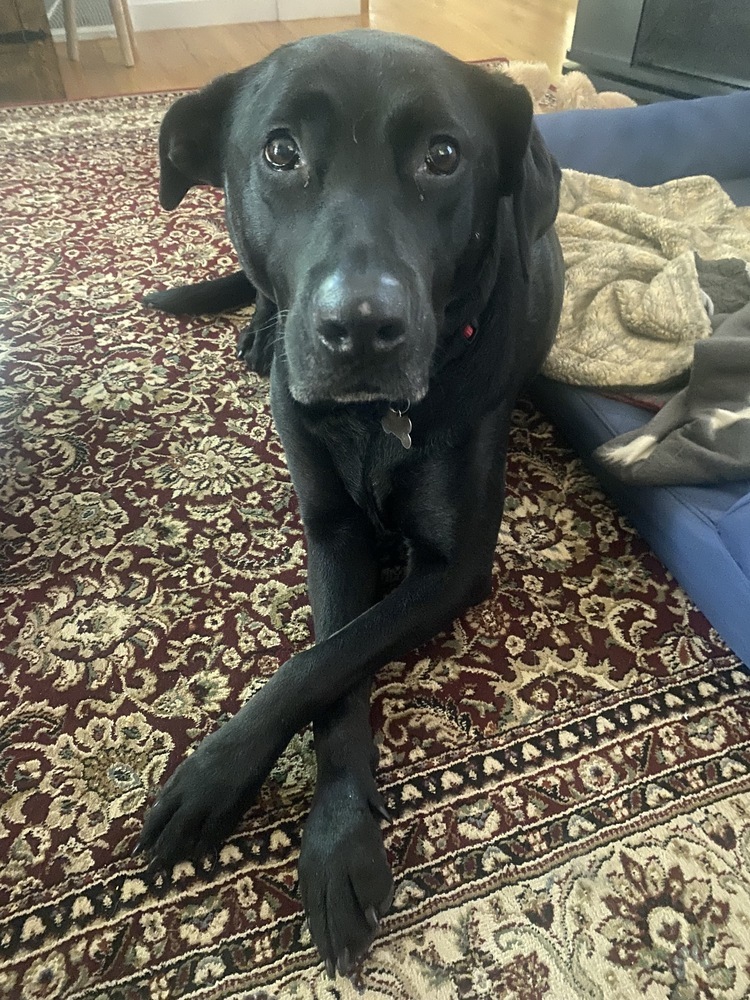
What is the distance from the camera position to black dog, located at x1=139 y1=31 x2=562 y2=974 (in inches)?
35.2

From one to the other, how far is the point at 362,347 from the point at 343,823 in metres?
0.57

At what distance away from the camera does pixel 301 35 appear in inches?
173

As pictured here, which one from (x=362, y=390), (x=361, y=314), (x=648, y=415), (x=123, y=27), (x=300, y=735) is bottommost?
(x=300, y=735)

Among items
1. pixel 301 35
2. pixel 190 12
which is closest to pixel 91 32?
pixel 190 12

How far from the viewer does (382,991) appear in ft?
2.73

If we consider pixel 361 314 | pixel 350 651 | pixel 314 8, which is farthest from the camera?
pixel 314 8

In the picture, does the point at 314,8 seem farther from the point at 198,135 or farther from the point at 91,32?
the point at 198,135

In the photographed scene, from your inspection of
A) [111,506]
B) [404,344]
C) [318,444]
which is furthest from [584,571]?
[111,506]

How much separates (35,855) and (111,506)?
2.24 ft

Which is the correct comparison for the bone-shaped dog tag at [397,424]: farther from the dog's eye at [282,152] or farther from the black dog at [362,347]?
the dog's eye at [282,152]

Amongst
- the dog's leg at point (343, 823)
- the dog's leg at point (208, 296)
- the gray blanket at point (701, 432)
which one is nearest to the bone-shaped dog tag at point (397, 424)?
the dog's leg at point (343, 823)

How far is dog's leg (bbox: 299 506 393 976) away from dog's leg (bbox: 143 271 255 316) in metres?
1.05

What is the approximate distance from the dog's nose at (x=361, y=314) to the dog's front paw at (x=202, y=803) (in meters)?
0.53

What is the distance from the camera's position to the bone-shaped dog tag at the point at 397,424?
1.12 meters
